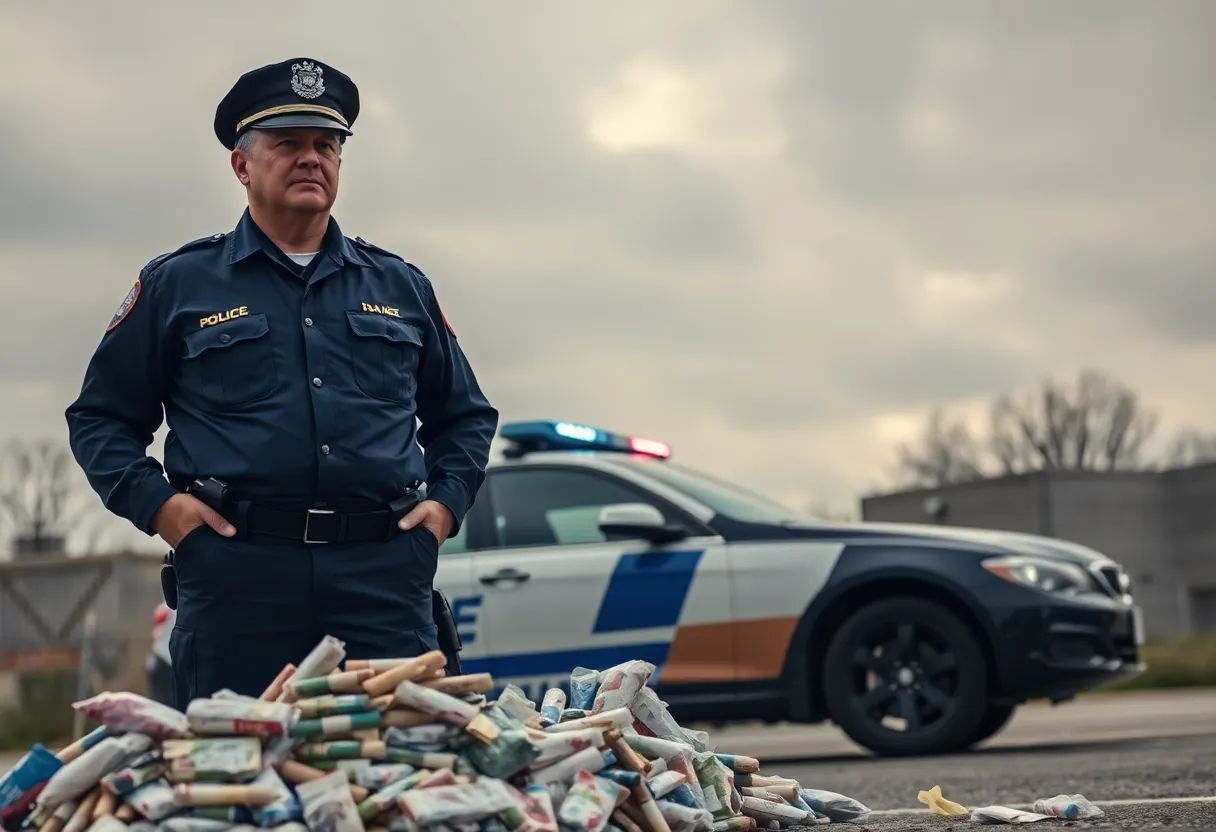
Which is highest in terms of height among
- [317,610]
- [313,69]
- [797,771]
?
[313,69]

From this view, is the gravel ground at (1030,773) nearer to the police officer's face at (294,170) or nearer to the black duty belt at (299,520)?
the black duty belt at (299,520)

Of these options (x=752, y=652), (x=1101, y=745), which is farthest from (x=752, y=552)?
(x=1101, y=745)

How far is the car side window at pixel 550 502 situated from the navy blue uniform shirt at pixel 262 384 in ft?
16.8

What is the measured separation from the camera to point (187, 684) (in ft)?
13.3

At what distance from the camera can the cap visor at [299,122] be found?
416 cm

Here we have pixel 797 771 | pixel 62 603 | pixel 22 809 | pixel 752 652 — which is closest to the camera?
pixel 22 809

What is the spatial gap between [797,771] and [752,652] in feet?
2.62

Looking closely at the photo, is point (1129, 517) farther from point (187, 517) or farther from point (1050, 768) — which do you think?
point (187, 517)

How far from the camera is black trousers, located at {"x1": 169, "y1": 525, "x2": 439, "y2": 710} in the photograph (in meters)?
3.97

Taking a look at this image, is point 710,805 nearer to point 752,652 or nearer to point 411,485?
point 411,485

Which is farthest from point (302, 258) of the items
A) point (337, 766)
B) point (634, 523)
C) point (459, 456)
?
point (634, 523)

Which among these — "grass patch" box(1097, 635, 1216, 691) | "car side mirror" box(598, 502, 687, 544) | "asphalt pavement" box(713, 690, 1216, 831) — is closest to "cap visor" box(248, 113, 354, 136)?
"asphalt pavement" box(713, 690, 1216, 831)

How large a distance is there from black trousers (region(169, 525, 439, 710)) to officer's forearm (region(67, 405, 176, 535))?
11 cm

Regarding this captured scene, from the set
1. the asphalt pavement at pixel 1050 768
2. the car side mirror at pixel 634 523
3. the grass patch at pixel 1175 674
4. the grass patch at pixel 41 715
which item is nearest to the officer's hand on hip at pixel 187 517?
the asphalt pavement at pixel 1050 768
